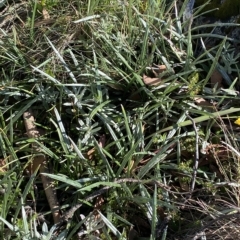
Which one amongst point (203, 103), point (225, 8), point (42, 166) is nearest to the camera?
point (42, 166)

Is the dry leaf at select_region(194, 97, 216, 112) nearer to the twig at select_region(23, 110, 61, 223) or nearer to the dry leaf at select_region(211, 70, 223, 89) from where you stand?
the dry leaf at select_region(211, 70, 223, 89)

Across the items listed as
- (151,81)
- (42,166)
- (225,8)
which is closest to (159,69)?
(151,81)

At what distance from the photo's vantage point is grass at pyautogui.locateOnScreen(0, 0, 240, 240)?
200 centimetres

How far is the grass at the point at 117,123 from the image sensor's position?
200 centimetres

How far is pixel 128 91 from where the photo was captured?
234 cm

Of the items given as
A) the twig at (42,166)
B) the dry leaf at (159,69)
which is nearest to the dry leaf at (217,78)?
the dry leaf at (159,69)

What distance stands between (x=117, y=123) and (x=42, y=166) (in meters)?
0.38

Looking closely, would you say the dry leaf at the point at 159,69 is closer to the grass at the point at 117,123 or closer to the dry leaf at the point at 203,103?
the grass at the point at 117,123

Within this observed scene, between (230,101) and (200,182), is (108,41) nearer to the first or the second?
(230,101)

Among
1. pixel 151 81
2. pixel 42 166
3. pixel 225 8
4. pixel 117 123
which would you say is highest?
pixel 225 8

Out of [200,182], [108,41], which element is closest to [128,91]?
[108,41]

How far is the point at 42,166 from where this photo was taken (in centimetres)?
216

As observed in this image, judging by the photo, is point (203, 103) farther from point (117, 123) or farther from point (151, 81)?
point (117, 123)

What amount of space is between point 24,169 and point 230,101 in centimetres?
97
